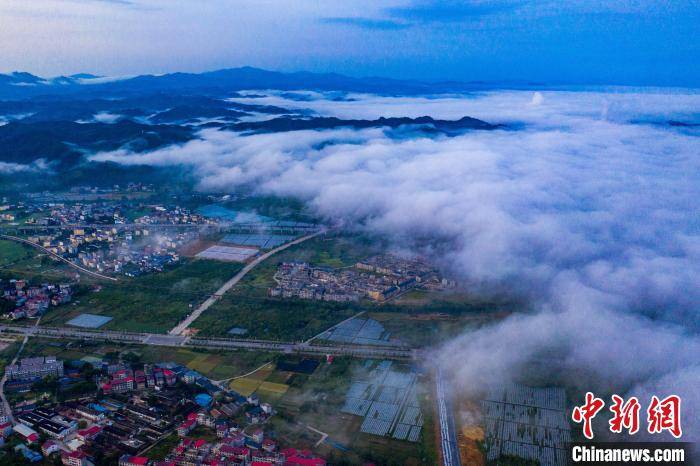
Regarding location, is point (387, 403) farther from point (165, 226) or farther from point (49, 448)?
point (165, 226)

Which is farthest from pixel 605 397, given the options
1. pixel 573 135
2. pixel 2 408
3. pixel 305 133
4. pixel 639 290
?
pixel 305 133

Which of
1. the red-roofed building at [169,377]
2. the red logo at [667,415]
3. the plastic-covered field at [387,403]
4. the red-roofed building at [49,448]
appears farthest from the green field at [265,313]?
the red logo at [667,415]

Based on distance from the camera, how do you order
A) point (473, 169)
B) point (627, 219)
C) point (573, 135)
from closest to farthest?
point (627, 219)
point (473, 169)
point (573, 135)

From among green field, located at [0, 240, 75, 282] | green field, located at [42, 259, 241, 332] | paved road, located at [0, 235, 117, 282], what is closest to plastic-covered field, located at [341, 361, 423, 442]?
green field, located at [42, 259, 241, 332]

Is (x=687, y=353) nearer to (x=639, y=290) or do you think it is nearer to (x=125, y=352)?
(x=639, y=290)

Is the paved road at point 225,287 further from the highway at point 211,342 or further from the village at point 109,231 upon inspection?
the village at point 109,231

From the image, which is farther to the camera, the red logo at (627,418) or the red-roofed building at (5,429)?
the red-roofed building at (5,429)

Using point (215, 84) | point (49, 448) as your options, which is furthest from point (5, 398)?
point (215, 84)
